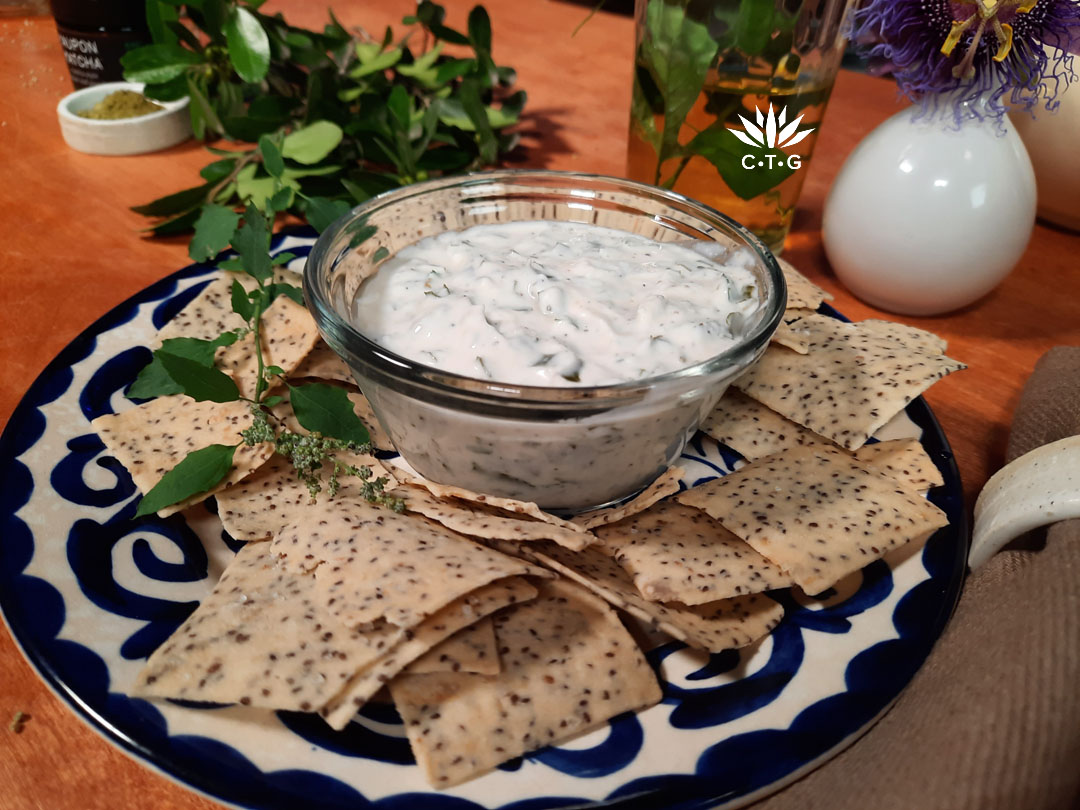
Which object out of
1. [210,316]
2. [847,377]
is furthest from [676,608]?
[210,316]

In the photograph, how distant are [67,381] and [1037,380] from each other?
1755 millimetres

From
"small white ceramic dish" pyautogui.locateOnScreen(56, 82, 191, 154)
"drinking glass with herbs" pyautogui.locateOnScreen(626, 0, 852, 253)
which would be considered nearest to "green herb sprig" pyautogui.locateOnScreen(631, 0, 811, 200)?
"drinking glass with herbs" pyautogui.locateOnScreen(626, 0, 852, 253)

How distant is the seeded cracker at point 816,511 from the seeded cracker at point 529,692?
265 mm

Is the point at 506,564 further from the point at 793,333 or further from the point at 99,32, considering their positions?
the point at 99,32

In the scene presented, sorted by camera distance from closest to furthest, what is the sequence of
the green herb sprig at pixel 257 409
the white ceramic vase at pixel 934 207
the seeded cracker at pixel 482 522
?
the seeded cracker at pixel 482 522, the green herb sprig at pixel 257 409, the white ceramic vase at pixel 934 207

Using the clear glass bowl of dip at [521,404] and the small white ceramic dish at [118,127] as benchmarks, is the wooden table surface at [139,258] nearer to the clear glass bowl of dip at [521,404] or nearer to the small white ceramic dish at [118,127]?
the small white ceramic dish at [118,127]

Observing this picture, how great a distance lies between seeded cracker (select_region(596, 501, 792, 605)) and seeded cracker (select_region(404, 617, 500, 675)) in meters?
0.22

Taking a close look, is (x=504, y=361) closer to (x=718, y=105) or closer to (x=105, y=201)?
(x=718, y=105)

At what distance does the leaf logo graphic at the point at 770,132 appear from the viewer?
1.93 m

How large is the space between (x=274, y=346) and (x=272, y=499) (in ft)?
1.19

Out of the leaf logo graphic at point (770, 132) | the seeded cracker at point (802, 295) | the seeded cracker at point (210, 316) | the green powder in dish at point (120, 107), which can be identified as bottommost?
the seeded cracker at point (210, 316)

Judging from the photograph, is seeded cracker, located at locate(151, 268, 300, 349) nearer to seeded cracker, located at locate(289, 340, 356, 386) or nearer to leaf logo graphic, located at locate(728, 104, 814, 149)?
seeded cracker, located at locate(289, 340, 356, 386)

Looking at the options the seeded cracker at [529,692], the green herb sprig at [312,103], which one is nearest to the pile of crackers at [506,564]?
the seeded cracker at [529,692]

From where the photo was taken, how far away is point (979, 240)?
1830 mm
